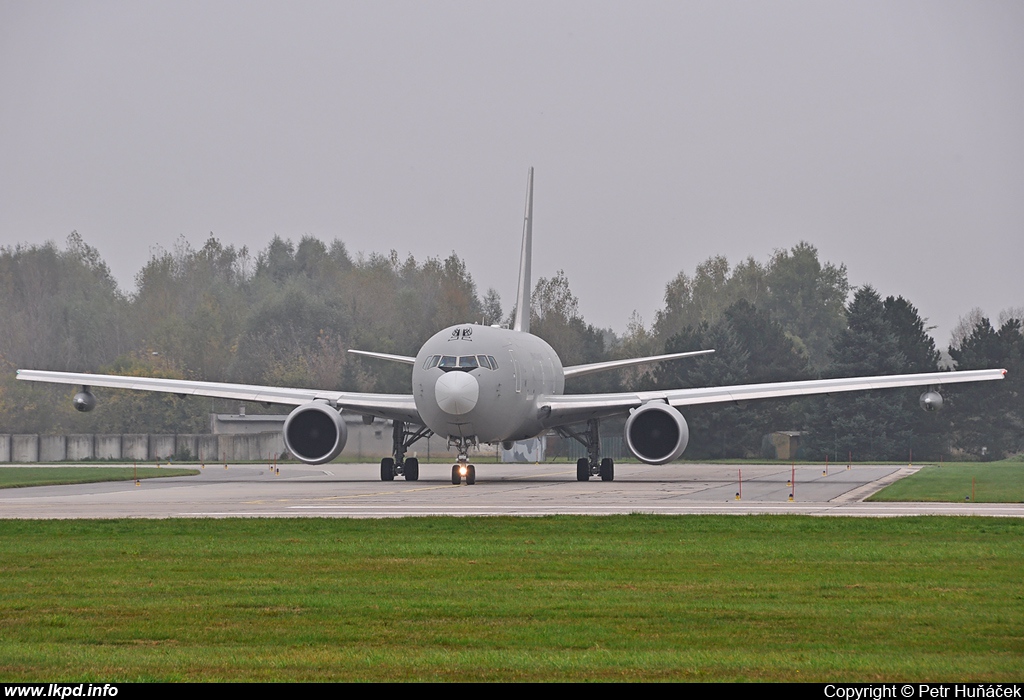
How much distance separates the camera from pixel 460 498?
2569 cm

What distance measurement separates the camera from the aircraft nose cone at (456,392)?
30.2 meters

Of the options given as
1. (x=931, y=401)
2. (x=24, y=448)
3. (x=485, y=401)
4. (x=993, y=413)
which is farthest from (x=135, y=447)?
(x=993, y=413)

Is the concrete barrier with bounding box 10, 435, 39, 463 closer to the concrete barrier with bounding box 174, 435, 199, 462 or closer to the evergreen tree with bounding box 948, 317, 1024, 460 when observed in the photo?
the concrete barrier with bounding box 174, 435, 199, 462

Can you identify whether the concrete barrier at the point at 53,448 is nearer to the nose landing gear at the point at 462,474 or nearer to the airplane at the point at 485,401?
the airplane at the point at 485,401

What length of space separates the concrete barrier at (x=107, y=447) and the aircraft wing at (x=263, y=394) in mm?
20512

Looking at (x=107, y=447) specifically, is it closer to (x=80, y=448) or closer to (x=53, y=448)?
(x=80, y=448)

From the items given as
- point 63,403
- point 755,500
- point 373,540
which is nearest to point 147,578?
point 373,540

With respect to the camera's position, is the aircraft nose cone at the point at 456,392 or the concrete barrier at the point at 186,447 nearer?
the aircraft nose cone at the point at 456,392

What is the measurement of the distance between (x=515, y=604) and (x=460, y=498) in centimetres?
1513

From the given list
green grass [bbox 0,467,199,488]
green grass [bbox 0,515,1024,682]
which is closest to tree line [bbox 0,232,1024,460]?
green grass [bbox 0,467,199,488]

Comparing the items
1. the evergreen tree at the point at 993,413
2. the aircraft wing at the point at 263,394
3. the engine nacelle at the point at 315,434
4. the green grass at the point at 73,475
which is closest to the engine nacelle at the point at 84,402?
the aircraft wing at the point at 263,394

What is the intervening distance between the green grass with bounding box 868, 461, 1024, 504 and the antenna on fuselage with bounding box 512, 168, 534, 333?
14.1 metres

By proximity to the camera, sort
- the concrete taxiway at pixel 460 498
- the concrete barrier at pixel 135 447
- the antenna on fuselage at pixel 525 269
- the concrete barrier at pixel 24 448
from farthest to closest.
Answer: the concrete barrier at pixel 135 447
the concrete barrier at pixel 24 448
the antenna on fuselage at pixel 525 269
the concrete taxiway at pixel 460 498

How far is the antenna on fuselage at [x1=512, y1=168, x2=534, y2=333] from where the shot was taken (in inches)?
1704
